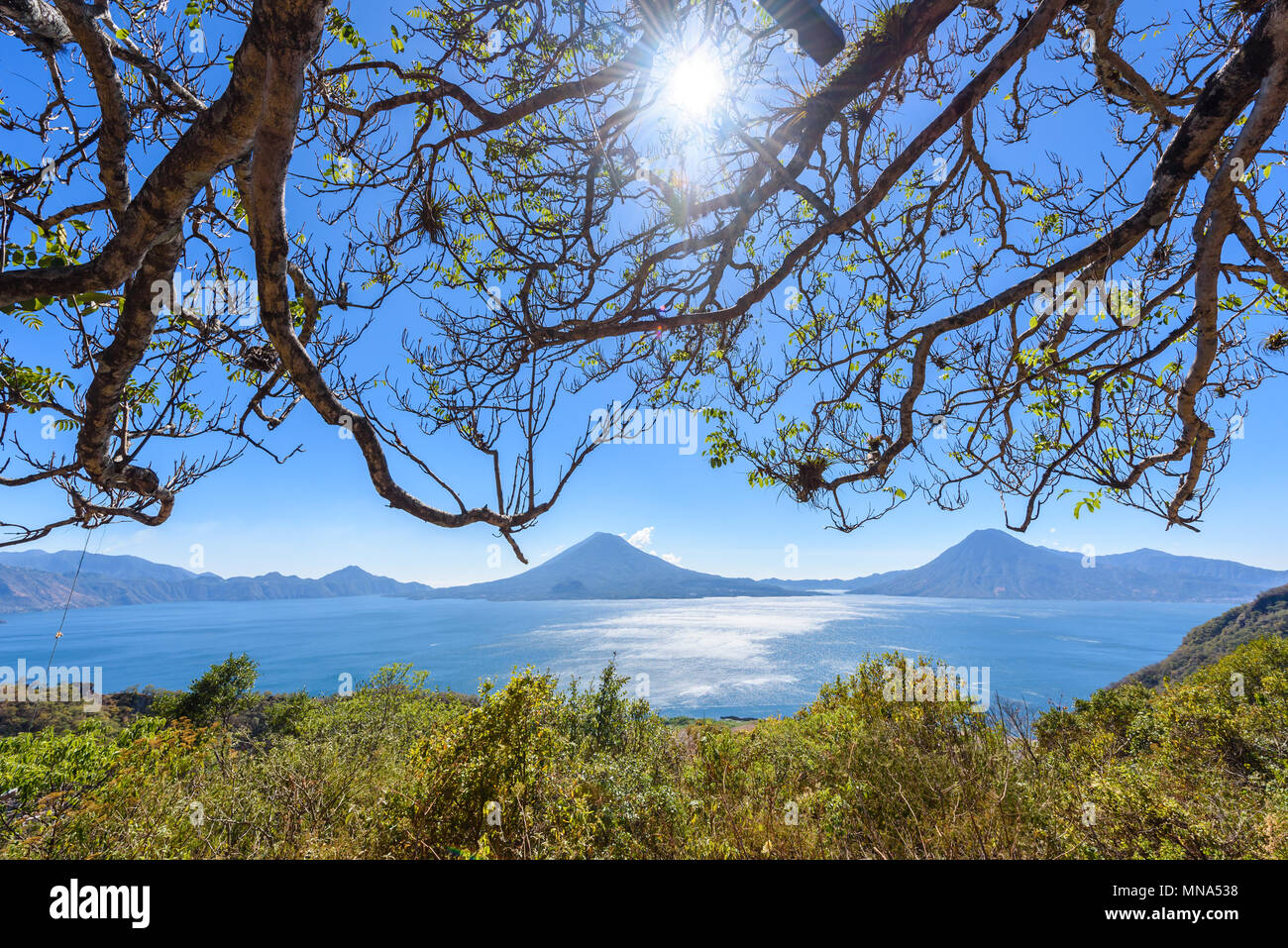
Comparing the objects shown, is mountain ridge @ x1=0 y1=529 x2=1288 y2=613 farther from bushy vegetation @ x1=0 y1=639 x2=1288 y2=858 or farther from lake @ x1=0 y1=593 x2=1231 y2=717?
bushy vegetation @ x1=0 y1=639 x2=1288 y2=858

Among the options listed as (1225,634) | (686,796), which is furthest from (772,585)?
(686,796)

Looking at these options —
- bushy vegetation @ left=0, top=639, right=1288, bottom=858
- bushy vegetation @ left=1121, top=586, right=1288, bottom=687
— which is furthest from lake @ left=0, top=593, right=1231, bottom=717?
bushy vegetation @ left=0, top=639, right=1288, bottom=858

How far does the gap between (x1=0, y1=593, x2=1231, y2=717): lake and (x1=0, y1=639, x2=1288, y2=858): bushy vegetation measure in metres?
28.7

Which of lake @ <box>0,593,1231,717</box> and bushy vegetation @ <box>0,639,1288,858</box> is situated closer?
bushy vegetation @ <box>0,639,1288,858</box>

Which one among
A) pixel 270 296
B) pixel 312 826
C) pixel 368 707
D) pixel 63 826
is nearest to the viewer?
pixel 270 296

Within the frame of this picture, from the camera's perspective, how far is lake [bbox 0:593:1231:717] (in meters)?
59.0

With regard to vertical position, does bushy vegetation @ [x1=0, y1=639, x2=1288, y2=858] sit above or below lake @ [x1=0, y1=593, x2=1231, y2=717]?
above

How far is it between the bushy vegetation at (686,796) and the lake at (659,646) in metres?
28.7

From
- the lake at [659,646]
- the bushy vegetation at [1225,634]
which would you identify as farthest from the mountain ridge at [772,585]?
the bushy vegetation at [1225,634]

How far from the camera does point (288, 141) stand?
57.9 inches

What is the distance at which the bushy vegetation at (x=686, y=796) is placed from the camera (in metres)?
3.45
